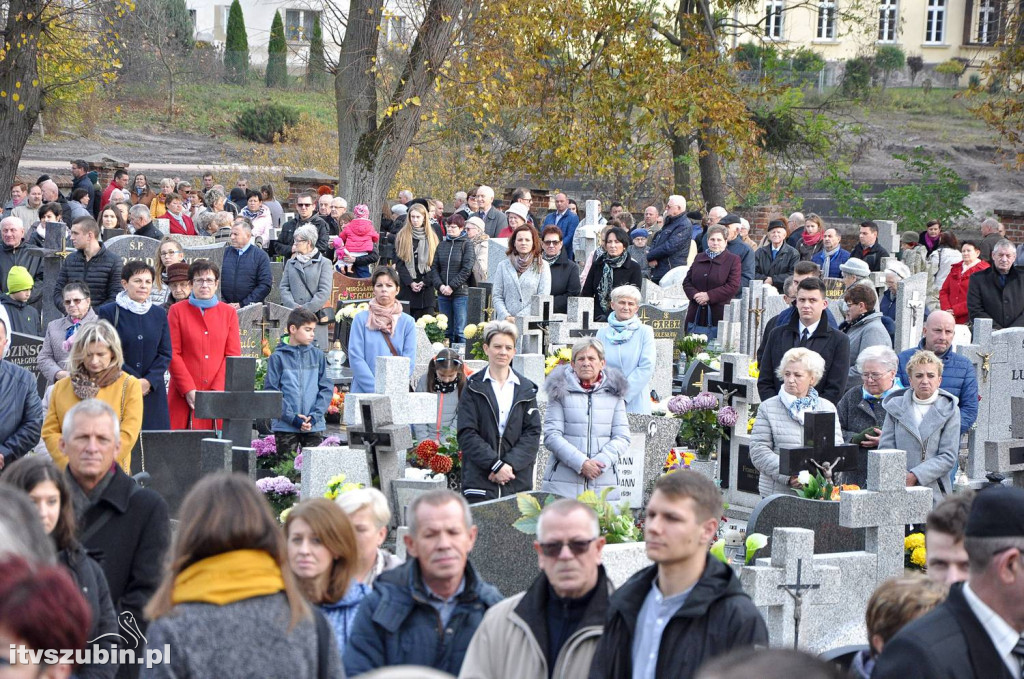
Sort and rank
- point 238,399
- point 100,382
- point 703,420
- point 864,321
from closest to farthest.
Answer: point 100,382
point 238,399
point 703,420
point 864,321

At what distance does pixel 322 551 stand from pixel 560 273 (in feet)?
29.9

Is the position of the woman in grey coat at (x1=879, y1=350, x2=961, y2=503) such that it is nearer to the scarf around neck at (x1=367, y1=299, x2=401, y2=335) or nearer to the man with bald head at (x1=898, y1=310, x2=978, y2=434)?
the man with bald head at (x1=898, y1=310, x2=978, y2=434)

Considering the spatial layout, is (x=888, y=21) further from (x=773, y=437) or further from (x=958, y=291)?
(x=773, y=437)

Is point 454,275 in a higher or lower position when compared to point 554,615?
higher

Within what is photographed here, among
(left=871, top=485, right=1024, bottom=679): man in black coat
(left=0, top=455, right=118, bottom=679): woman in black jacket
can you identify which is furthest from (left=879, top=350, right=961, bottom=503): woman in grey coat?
(left=0, top=455, right=118, bottom=679): woman in black jacket

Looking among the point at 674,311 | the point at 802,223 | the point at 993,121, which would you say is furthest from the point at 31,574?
the point at 993,121

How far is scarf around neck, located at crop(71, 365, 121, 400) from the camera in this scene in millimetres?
6531

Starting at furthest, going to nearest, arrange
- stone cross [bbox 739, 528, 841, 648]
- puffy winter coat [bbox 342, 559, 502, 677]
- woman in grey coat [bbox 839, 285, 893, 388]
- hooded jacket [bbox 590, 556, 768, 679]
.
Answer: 1. woman in grey coat [bbox 839, 285, 893, 388]
2. stone cross [bbox 739, 528, 841, 648]
3. puffy winter coat [bbox 342, 559, 502, 677]
4. hooded jacket [bbox 590, 556, 768, 679]

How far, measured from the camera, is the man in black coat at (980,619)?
3236 mm

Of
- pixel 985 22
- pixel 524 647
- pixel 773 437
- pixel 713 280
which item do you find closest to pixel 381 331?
pixel 773 437

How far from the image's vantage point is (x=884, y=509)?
628 centimetres

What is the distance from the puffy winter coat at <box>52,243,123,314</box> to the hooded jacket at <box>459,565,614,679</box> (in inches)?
278

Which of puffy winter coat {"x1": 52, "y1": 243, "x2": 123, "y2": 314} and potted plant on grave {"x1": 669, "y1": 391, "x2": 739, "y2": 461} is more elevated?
puffy winter coat {"x1": 52, "y1": 243, "x2": 123, "y2": 314}

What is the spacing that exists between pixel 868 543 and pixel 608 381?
1.84m
